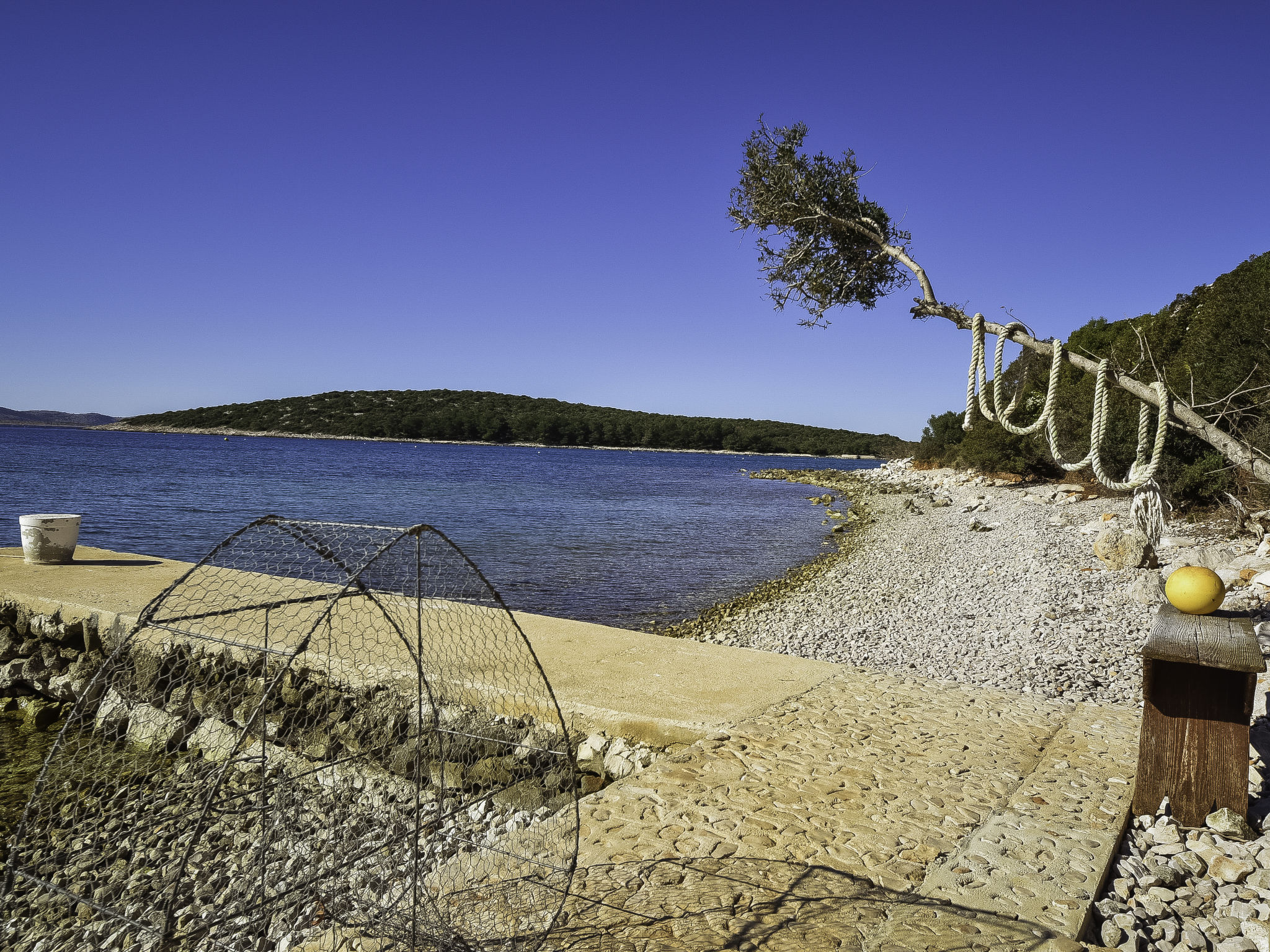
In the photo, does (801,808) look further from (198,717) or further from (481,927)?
(198,717)

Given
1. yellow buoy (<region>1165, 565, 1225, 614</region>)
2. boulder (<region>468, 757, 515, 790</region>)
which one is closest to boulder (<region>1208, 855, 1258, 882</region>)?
yellow buoy (<region>1165, 565, 1225, 614</region>)

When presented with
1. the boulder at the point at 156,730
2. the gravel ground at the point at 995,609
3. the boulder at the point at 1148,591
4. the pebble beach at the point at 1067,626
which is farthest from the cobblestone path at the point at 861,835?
the boulder at the point at 1148,591

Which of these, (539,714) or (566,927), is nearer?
(566,927)

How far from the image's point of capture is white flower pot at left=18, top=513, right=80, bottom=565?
10453 millimetres

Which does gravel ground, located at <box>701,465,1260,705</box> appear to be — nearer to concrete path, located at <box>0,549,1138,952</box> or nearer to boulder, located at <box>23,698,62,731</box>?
concrete path, located at <box>0,549,1138,952</box>

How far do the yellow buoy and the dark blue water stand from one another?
951 centimetres

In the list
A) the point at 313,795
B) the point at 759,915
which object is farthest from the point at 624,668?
the point at 759,915

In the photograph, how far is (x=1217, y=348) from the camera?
51.8 feet

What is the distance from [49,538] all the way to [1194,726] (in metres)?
12.5

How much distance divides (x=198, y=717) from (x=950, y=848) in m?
6.65

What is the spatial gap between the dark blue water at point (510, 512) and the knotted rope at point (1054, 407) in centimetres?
857

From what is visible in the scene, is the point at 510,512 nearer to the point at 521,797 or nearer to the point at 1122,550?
the point at 1122,550

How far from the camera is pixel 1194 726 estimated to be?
397cm

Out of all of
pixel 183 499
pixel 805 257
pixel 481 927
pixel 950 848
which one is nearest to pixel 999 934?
pixel 950 848
